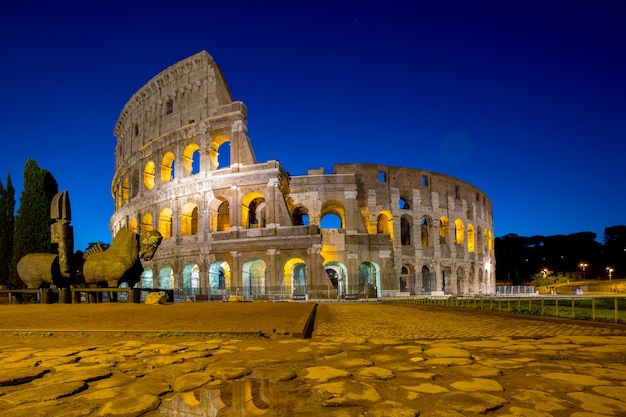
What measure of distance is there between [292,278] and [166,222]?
39.3ft

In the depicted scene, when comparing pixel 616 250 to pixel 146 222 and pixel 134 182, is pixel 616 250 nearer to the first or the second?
pixel 146 222

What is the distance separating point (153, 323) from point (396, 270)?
103 ft

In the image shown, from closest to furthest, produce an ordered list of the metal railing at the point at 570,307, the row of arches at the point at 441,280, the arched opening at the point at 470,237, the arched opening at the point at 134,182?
the metal railing at the point at 570,307
the row of arches at the point at 441,280
the arched opening at the point at 134,182
the arched opening at the point at 470,237

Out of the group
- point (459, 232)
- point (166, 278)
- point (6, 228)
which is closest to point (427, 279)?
point (459, 232)

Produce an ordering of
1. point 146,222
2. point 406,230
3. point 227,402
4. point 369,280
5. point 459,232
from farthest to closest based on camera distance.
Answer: point 459,232 < point 406,230 < point 146,222 < point 369,280 < point 227,402

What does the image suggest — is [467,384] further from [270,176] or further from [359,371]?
A: [270,176]

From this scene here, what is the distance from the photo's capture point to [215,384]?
3.47 metres

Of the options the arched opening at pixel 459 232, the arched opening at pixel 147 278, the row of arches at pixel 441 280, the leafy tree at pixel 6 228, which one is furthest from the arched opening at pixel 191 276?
the arched opening at pixel 459 232

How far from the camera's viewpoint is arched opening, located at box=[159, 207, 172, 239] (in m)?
35.2

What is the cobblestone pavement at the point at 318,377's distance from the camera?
280 centimetres

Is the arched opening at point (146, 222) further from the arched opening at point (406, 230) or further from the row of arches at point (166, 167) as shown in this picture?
the arched opening at point (406, 230)

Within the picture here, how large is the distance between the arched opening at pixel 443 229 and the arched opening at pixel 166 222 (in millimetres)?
24971

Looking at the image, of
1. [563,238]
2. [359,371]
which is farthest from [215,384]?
[563,238]

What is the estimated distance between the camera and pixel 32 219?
28000 millimetres
